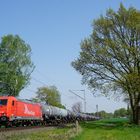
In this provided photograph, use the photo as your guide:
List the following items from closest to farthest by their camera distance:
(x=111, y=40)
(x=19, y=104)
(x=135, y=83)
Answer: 1. (x=19, y=104)
2. (x=135, y=83)
3. (x=111, y=40)

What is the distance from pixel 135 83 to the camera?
5419cm

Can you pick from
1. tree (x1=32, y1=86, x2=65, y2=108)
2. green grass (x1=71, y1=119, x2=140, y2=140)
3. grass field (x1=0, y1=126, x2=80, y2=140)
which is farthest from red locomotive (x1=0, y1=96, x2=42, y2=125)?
tree (x1=32, y1=86, x2=65, y2=108)

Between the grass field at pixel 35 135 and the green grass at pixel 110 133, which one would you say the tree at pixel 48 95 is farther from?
the grass field at pixel 35 135

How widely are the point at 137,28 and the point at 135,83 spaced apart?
310 inches

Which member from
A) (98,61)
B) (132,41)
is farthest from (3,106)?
(132,41)

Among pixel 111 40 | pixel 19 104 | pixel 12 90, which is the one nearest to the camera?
pixel 19 104

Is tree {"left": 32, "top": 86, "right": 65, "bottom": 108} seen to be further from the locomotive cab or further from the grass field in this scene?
the grass field

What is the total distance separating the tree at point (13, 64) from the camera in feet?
270

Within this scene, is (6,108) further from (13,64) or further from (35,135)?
(13,64)

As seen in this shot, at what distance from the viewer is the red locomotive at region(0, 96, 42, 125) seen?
44938mm

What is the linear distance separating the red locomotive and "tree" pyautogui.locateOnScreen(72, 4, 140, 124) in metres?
9.12

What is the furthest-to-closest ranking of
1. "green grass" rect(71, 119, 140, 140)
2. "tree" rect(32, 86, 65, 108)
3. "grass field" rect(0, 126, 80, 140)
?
"tree" rect(32, 86, 65, 108)
"green grass" rect(71, 119, 140, 140)
"grass field" rect(0, 126, 80, 140)

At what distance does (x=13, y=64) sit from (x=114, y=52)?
3250cm

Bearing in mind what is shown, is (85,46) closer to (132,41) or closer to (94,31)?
(94,31)
